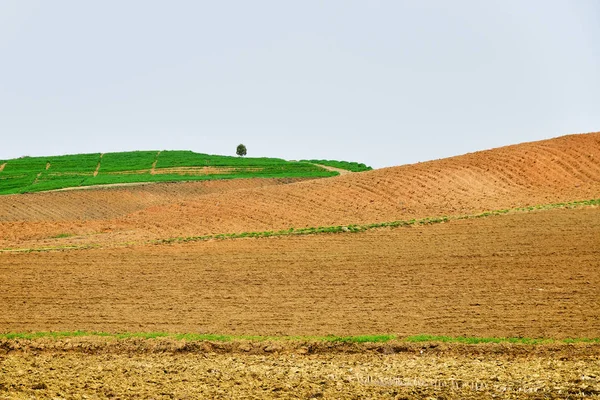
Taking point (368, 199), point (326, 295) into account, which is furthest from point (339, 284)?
point (368, 199)

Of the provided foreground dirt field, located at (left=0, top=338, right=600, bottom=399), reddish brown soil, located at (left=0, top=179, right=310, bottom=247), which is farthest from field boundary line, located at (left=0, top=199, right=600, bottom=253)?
foreground dirt field, located at (left=0, top=338, right=600, bottom=399)

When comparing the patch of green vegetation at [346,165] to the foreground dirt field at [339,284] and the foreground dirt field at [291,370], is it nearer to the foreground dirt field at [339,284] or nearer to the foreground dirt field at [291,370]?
the foreground dirt field at [339,284]

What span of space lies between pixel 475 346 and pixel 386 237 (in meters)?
11.9

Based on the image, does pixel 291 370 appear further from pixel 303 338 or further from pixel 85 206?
pixel 85 206

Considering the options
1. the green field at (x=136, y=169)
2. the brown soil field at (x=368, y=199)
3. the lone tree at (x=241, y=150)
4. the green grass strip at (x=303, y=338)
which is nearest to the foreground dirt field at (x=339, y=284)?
the green grass strip at (x=303, y=338)

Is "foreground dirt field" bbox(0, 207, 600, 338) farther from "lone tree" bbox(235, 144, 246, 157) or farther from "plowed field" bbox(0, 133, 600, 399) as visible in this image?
"lone tree" bbox(235, 144, 246, 157)

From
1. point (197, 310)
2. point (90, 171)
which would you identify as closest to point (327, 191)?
point (197, 310)

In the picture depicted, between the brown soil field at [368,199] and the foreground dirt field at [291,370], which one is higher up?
the brown soil field at [368,199]

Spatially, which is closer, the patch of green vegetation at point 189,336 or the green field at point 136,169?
the patch of green vegetation at point 189,336

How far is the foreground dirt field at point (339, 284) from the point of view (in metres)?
19.0

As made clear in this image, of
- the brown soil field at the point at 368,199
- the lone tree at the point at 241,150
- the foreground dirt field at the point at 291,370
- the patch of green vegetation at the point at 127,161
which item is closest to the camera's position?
the foreground dirt field at the point at 291,370

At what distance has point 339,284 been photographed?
22469 mm

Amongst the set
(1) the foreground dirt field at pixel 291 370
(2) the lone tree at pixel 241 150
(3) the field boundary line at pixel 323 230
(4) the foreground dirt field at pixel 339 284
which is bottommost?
(1) the foreground dirt field at pixel 291 370

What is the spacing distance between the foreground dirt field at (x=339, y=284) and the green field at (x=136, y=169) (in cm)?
2988
